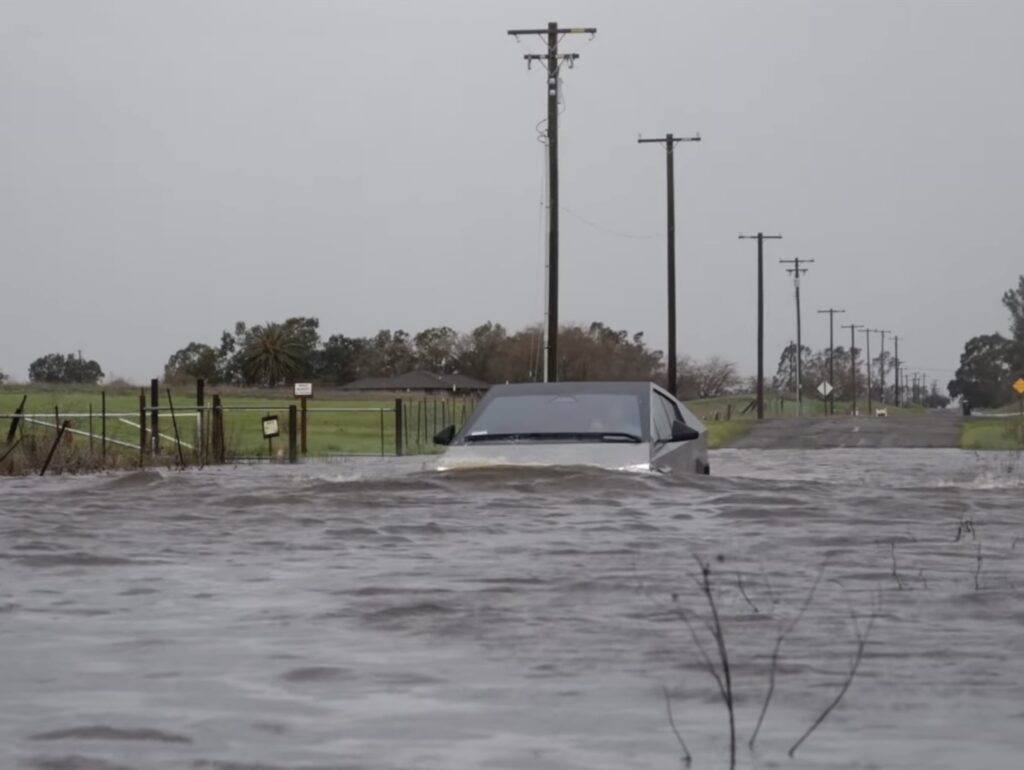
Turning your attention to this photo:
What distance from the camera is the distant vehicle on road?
48.4 feet

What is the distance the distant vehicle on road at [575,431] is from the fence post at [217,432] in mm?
15376

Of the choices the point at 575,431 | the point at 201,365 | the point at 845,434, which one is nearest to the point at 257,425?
the point at 845,434

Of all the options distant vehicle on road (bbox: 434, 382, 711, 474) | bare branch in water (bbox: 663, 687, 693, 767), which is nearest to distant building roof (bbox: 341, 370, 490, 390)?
distant vehicle on road (bbox: 434, 382, 711, 474)

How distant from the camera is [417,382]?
137 m

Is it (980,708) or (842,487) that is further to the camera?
(842,487)

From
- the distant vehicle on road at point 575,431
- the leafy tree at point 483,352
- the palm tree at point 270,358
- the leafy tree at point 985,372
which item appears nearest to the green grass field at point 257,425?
the distant vehicle on road at point 575,431

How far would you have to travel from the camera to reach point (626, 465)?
574 inches

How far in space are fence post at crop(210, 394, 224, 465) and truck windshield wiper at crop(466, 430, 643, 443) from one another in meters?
16.0

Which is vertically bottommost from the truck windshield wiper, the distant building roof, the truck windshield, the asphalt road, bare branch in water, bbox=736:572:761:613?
bare branch in water, bbox=736:572:761:613

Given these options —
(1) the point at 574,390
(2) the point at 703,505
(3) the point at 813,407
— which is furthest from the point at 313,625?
(3) the point at 813,407

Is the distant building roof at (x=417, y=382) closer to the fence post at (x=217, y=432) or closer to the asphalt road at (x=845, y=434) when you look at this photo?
the asphalt road at (x=845, y=434)

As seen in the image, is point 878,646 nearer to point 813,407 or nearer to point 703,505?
point 703,505

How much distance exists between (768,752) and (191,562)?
5706mm

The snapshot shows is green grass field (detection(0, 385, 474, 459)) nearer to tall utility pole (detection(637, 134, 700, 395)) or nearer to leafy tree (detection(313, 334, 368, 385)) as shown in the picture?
tall utility pole (detection(637, 134, 700, 395))
